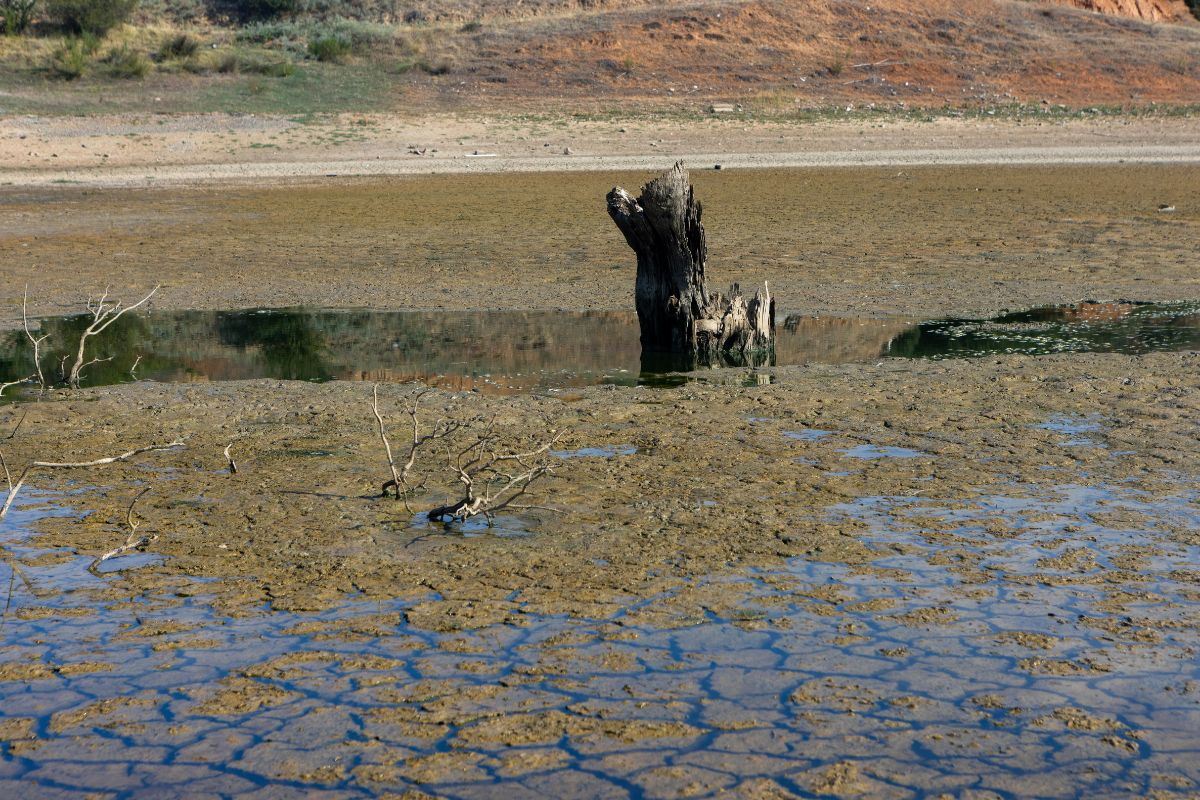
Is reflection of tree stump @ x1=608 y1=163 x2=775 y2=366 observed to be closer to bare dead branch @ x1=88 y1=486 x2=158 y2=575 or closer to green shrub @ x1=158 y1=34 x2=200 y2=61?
bare dead branch @ x1=88 y1=486 x2=158 y2=575

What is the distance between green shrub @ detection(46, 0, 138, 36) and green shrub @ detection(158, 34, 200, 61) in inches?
116

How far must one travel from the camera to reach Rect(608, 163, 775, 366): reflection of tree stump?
10562 mm

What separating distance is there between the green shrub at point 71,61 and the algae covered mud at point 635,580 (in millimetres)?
29403

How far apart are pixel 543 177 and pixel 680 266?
52.8ft

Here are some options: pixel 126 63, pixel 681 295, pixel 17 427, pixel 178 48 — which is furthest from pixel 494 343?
pixel 178 48

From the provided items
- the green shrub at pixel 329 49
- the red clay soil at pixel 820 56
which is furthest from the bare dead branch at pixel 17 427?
the green shrub at pixel 329 49

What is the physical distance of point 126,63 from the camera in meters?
39.1

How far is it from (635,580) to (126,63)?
37.4 metres

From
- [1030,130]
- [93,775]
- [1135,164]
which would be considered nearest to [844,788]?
[93,775]

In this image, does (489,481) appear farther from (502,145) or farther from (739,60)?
(739,60)

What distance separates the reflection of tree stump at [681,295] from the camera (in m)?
10.6

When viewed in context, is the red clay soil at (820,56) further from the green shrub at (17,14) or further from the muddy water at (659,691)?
the muddy water at (659,691)

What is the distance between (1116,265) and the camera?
48.8 feet

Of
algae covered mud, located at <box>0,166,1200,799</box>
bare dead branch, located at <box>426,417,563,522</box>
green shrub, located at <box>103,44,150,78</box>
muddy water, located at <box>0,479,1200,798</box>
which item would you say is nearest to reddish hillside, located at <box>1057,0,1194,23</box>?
green shrub, located at <box>103,44,150,78</box>
